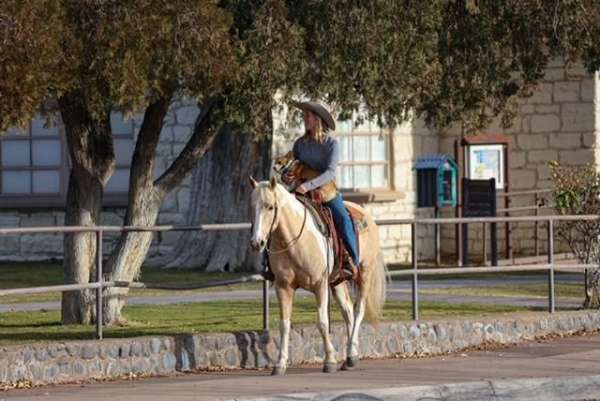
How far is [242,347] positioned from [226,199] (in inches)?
411

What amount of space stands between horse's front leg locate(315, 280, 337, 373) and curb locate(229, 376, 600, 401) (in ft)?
5.36

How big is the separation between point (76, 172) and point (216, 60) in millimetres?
2649

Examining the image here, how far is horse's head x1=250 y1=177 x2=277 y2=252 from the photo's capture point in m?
14.2

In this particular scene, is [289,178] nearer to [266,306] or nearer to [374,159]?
[266,306]

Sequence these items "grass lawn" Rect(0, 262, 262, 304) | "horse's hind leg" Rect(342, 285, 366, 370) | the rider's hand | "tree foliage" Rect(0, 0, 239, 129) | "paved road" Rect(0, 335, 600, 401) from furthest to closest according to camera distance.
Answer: "grass lawn" Rect(0, 262, 262, 304), "horse's hind leg" Rect(342, 285, 366, 370), the rider's hand, "tree foliage" Rect(0, 0, 239, 129), "paved road" Rect(0, 335, 600, 401)

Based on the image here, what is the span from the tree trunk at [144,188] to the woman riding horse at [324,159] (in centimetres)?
213

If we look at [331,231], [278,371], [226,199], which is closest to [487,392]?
[278,371]

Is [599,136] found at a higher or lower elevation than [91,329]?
higher

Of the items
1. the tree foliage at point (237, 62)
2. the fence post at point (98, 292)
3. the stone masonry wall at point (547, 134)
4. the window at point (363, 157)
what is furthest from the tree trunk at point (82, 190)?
the stone masonry wall at point (547, 134)

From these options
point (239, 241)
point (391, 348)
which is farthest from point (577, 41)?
point (239, 241)

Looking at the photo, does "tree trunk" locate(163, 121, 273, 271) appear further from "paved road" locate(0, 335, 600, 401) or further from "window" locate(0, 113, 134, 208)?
"paved road" locate(0, 335, 600, 401)

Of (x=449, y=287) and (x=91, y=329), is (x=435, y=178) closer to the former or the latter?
(x=449, y=287)

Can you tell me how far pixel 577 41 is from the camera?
18.5 meters

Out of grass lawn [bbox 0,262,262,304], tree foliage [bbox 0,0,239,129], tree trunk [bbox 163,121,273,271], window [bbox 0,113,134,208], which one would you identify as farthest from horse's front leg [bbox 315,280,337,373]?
window [bbox 0,113,134,208]
